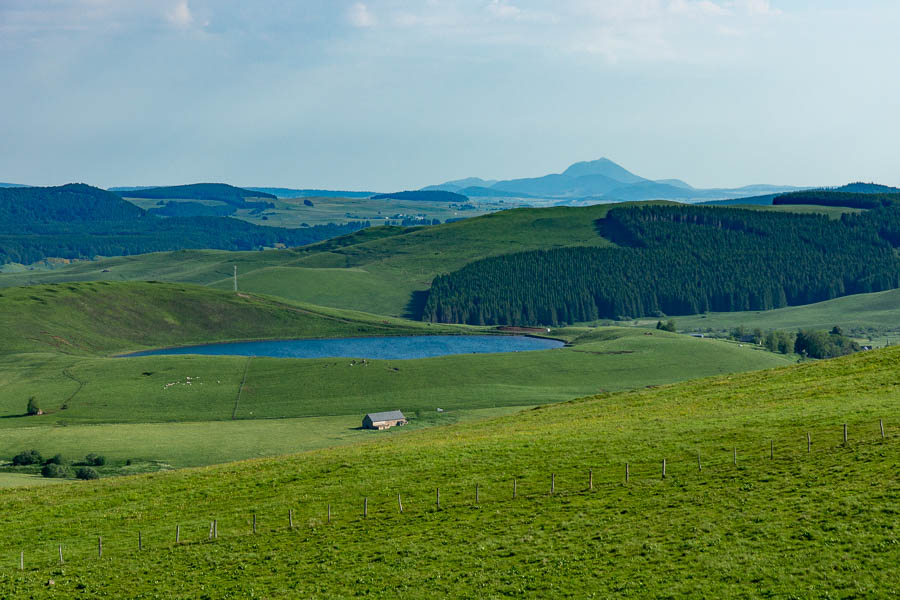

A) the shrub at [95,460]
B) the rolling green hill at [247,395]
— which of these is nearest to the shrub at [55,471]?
the shrub at [95,460]

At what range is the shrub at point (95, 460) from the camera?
10162 cm

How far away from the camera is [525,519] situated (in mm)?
42875

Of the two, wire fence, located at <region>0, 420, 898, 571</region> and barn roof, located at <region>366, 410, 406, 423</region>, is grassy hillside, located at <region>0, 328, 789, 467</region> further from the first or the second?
wire fence, located at <region>0, 420, 898, 571</region>

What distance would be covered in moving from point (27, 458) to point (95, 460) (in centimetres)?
895

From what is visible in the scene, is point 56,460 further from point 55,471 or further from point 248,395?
point 248,395

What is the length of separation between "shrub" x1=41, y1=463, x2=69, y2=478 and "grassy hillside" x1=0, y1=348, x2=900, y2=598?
3272 centimetres

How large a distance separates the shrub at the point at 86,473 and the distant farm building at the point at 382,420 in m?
43.6

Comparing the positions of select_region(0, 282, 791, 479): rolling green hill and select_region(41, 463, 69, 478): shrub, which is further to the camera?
select_region(0, 282, 791, 479): rolling green hill

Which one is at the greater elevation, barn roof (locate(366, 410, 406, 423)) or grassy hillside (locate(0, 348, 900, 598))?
grassy hillside (locate(0, 348, 900, 598))

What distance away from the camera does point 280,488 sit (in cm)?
5472

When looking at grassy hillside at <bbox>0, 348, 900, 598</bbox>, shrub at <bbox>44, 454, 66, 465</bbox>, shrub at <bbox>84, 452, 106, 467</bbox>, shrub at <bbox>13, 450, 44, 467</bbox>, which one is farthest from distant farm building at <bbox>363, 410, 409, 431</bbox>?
grassy hillside at <bbox>0, 348, 900, 598</bbox>

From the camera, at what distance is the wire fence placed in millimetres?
44719

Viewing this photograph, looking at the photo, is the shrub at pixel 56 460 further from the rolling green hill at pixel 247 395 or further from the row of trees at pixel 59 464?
the rolling green hill at pixel 247 395

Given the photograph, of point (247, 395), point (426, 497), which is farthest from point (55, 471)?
point (247, 395)
